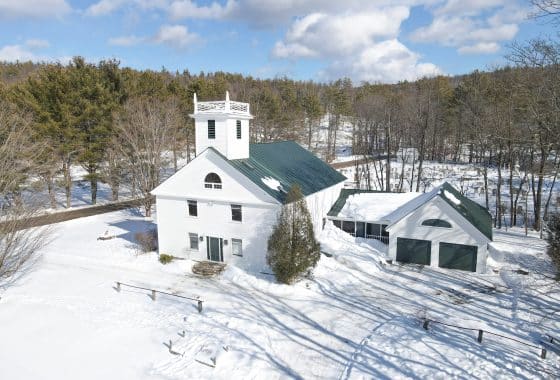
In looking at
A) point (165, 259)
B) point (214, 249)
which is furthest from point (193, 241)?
point (165, 259)

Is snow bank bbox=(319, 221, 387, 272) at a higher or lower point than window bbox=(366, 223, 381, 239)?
lower

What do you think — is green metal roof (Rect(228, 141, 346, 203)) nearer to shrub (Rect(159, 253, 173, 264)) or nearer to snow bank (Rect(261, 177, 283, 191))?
snow bank (Rect(261, 177, 283, 191))

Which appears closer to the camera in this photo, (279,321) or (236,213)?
(279,321)

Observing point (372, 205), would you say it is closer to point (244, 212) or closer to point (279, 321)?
point (244, 212)

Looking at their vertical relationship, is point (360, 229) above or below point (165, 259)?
above

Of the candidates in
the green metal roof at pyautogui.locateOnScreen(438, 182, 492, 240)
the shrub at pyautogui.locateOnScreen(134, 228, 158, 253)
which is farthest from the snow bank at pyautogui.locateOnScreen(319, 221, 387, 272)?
the shrub at pyautogui.locateOnScreen(134, 228, 158, 253)

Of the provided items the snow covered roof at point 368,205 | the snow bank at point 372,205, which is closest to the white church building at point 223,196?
the snow covered roof at point 368,205

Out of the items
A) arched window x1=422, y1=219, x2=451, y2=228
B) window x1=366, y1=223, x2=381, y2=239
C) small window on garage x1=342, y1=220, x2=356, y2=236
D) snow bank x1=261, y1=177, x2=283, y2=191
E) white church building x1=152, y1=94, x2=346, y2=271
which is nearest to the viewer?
white church building x1=152, y1=94, x2=346, y2=271

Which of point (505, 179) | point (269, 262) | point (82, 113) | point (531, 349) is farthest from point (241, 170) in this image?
point (505, 179)
